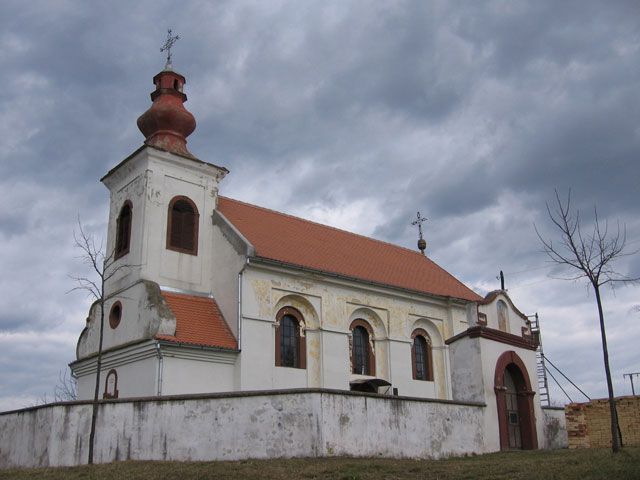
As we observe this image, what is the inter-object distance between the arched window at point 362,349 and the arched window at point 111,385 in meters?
8.35

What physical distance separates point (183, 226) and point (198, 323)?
4.17 m

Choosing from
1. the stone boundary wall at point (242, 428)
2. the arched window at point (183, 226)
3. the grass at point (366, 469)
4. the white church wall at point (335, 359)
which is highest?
the arched window at point (183, 226)

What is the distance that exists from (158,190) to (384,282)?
916cm

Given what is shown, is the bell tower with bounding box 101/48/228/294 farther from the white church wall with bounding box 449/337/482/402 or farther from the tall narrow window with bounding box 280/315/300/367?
the white church wall with bounding box 449/337/482/402

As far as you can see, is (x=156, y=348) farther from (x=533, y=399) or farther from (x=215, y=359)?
(x=533, y=399)

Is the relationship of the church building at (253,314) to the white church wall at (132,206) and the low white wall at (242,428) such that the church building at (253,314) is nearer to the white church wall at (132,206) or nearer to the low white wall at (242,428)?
the white church wall at (132,206)

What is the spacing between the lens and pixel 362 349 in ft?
89.4

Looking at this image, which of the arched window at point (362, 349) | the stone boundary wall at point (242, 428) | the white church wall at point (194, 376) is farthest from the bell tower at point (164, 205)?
the stone boundary wall at point (242, 428)

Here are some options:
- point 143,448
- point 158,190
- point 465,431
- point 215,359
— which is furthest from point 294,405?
point 158,190

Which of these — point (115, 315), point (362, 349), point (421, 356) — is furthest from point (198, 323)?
point (421, 356)

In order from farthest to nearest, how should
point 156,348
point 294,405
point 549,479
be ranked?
point 156,348, point 294,405, point 549,479

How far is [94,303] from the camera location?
26656 millimetres

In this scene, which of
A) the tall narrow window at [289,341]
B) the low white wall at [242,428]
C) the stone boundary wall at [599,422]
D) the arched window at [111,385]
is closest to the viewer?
the low white wall at [242,428]

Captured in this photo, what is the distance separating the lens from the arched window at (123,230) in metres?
25.6
